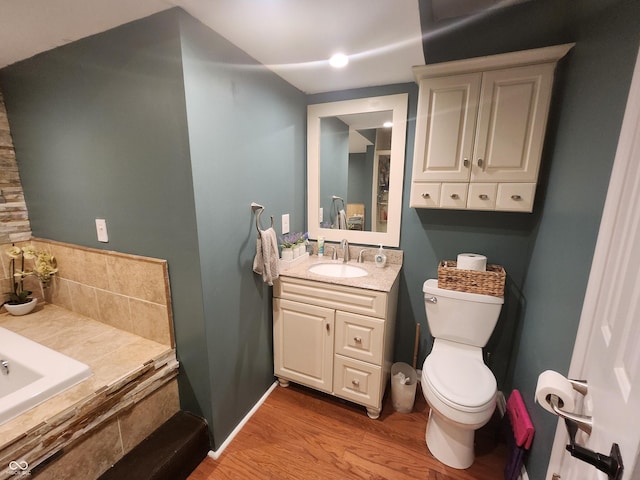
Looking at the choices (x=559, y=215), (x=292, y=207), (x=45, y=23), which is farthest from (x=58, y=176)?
(x=559, y=215)

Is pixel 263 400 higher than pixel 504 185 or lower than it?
lower

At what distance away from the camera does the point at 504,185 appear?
56.2 inches

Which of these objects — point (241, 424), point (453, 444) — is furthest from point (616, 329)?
point (241, 424)

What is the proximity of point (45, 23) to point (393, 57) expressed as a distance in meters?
1.65

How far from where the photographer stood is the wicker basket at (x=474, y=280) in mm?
1516

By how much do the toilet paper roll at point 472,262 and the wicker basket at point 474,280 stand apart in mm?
36

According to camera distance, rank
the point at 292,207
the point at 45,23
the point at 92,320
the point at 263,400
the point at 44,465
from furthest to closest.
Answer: the point at 292,207 → the point at 263,400 → the point at 92,320 → the point at 45,23 → the point at 44,465

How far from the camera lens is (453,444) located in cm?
141

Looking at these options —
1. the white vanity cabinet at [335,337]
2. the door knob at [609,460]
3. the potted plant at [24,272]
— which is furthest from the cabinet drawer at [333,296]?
the potted plant at [24,272]

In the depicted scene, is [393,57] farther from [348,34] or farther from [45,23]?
[45,23]

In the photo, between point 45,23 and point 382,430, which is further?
point 382,430

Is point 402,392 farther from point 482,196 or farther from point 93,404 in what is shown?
point 93,404

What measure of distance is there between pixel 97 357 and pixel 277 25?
6.01 feet

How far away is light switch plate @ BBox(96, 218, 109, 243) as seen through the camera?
4.78ft
